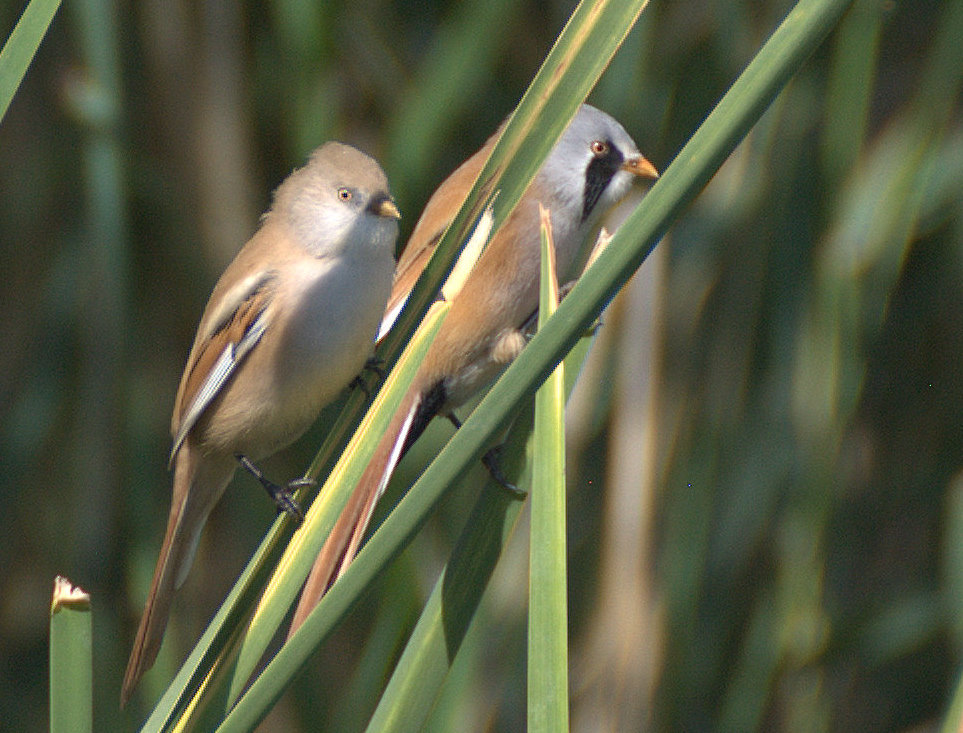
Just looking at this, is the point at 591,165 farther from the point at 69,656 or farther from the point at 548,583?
the point at 69,656

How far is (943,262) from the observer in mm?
2400

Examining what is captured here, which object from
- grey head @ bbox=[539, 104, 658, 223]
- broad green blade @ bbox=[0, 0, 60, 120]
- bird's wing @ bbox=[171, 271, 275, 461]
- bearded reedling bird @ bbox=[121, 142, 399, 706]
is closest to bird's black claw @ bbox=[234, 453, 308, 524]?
bearded reedling bird @ bbox=[121, 142, 399, 706]

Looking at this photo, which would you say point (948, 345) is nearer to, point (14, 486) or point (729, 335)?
point (729, 335)

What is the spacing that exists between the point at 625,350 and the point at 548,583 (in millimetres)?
1185

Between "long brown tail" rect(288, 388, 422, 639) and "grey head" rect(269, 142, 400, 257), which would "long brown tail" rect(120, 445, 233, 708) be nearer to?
"long brown tail" rect(288, 388, 422, 639)

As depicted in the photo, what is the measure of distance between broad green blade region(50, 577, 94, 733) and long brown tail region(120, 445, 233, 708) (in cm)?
73

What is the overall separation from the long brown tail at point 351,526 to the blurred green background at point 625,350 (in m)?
0.35

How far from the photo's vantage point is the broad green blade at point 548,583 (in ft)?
3.07

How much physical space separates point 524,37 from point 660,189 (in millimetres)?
1768

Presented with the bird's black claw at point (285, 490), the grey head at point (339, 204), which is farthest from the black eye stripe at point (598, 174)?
the bird's black claw at point (285, 490)

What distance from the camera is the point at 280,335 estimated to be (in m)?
1.87

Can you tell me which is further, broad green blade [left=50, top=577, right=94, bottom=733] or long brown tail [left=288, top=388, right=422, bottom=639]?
long brown tail [left=288, top=388, right=422, bottom=639]

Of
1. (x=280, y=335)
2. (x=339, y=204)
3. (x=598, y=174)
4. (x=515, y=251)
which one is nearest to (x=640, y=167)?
(x=598, y=174)

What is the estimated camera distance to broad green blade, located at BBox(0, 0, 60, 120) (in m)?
1.02
